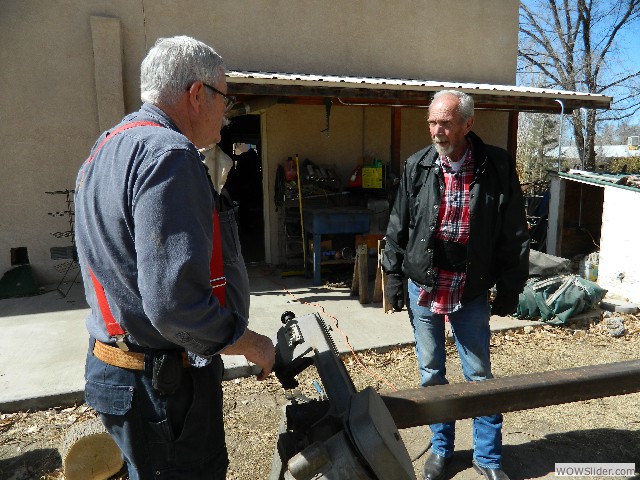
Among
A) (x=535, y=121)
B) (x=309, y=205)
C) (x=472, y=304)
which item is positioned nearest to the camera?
(x=472, y=304)

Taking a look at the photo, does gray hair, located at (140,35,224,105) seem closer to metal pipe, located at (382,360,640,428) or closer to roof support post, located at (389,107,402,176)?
metal pipe, located at (382,360,640,428)

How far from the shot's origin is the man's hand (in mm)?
1383

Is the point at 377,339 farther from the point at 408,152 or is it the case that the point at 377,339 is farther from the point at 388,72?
the point at 388,72

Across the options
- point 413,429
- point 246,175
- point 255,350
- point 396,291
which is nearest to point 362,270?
point 413,429

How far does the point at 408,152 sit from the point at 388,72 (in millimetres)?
1381

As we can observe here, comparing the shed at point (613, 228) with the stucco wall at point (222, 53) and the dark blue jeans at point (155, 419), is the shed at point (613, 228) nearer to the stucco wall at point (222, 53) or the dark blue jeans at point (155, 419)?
the stucco wall at point (222, 53)

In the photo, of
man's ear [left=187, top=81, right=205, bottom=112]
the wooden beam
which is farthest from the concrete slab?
man's ear [left=187, top=81, right=205, bottom=112]

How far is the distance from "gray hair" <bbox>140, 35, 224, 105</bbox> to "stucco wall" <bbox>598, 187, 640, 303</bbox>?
5.85m

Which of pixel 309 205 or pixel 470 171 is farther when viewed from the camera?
pixel 309 205

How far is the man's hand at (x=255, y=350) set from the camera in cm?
138

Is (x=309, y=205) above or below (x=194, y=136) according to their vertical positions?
below

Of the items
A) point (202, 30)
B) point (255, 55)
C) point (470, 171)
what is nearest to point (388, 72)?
point (255, 55)

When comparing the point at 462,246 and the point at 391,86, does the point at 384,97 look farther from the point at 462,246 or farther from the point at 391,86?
the point at 462,246

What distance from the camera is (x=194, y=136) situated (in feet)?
4.78
